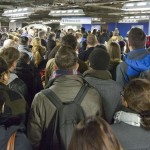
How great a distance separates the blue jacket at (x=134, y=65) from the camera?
152 inches

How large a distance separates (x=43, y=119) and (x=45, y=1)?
1335 cm

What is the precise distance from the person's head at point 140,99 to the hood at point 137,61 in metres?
1.65

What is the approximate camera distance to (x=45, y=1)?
601 inches

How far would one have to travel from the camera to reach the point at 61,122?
8.25 feet

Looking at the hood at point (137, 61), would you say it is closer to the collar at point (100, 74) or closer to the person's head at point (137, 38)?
the person's head at point (137, 38)

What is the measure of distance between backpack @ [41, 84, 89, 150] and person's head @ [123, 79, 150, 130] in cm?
51

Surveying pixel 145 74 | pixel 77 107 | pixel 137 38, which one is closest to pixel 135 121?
pixel 77 107

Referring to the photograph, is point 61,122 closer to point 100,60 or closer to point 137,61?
point 100,60

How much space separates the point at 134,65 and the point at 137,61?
63mm

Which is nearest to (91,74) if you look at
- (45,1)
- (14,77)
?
(14,77)

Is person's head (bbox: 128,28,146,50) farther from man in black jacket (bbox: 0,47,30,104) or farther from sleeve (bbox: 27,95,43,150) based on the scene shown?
sleeve (bbox: 27,95,43,150)

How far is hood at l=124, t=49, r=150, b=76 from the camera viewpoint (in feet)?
12.6

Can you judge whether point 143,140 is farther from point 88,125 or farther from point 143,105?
point 88,125

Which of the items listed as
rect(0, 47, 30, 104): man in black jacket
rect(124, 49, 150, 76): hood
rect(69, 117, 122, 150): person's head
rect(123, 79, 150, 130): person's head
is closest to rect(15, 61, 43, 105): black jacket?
rect(0, 47, 30, 104): man in black jacket
